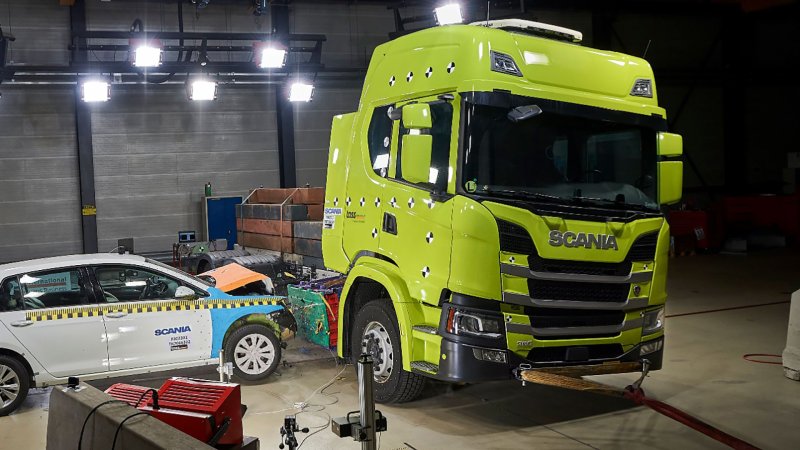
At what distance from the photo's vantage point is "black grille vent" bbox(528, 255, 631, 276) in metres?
6.79

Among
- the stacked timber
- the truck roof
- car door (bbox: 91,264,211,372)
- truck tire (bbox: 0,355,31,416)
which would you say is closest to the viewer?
the truck roof

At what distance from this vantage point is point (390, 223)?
760cm

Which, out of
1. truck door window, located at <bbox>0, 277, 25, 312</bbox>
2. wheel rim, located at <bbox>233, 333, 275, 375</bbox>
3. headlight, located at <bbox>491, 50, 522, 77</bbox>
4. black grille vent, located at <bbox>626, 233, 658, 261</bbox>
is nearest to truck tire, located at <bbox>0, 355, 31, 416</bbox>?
truck door window, located at <bbox>0, 277, 25, 312</bbox>

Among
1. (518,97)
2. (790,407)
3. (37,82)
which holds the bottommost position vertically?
(790,407)

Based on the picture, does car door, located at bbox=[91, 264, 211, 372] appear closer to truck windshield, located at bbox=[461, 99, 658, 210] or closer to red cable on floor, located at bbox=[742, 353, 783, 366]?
truck windshield, located at bbox=[461, 99, 658, 210]

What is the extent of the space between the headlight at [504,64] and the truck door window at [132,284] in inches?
173

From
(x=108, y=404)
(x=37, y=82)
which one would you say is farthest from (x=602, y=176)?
(x=37, y=82)

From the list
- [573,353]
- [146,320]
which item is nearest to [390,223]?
[573,353]

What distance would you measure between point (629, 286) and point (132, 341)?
17.1 ft

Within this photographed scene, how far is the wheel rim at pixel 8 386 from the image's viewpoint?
7.99 meters

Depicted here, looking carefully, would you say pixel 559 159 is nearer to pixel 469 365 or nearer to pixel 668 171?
pixel 668 171

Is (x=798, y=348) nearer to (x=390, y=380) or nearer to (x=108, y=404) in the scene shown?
(x=390, y=380)

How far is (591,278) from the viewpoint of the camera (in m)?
6.99

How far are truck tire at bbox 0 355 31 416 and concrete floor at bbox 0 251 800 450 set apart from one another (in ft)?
0.46
